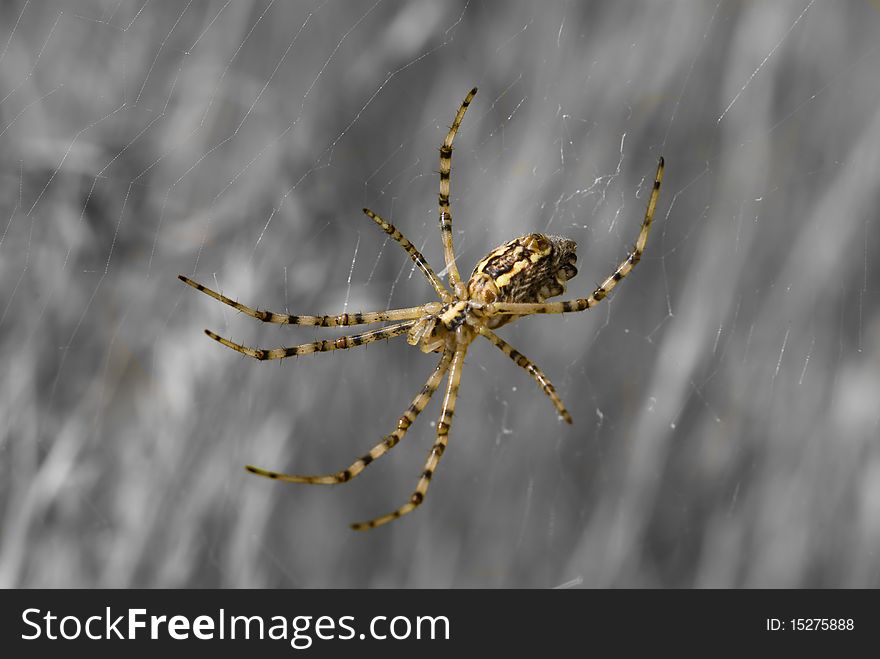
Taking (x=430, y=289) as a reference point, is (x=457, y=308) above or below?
below

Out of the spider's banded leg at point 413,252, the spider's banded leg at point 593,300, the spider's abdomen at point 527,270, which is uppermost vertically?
the spider's banded leg at point 413,252

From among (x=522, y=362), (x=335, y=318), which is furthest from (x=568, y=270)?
(x=335, y=318)

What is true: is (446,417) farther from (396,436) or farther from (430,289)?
(430,289)

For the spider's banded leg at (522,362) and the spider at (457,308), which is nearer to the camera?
the spider at (457,308)

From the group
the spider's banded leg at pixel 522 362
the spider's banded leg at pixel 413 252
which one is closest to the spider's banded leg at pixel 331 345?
the spider's banded leg at pixel 413 252

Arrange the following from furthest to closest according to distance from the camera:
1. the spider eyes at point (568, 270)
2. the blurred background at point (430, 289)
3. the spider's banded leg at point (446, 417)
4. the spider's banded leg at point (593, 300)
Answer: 1. the blurred background at point (430, 289)
2. the spider's banded leg at point (446, 417)
3. the spider eyes at point (568, 270)
4. the spider's banded leg at point (593, 300)

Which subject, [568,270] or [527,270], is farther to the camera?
[568,270]

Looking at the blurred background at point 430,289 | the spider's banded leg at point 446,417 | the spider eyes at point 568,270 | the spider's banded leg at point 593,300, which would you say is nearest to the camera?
the spider's banded leg at point 593,300

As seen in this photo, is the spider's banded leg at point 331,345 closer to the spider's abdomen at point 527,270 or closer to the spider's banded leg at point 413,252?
the spider's banded leg at point 413,252
